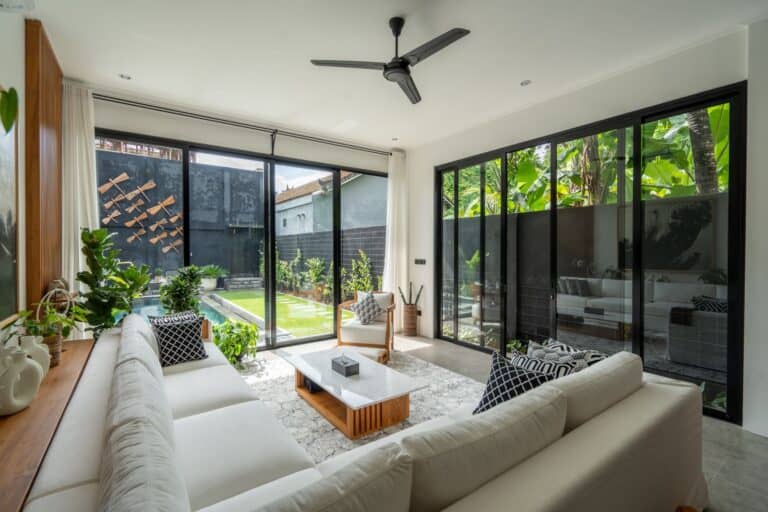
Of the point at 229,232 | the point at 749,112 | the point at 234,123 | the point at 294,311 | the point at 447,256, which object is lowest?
the point at 294,311

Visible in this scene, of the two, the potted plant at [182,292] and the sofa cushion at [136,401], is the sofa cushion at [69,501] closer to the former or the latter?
the sofa cushion at [136,401]

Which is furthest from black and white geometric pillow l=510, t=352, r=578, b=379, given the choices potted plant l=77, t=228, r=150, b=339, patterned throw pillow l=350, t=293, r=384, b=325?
potted plant l=77, t=228, r=150, b=339

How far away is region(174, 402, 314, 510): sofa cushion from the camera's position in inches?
55.1

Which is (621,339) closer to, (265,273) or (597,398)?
(597,398)

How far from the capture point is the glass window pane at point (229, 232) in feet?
13.8

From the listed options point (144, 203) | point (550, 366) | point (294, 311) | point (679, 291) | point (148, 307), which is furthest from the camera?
point (294, 311)

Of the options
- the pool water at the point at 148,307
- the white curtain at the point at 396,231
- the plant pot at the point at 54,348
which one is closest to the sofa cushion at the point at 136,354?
the plant pot at the point at 54,348

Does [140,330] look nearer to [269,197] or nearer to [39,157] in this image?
[39,157]

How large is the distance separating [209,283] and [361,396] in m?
2.76

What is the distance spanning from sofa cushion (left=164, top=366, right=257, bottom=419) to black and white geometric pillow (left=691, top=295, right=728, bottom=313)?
3.48 metres

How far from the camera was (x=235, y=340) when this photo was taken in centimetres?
390

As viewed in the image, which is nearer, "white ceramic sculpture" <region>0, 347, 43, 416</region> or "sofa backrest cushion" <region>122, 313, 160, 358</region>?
"white ceramic sculpture" <region>0, 347, 43, 416</region>

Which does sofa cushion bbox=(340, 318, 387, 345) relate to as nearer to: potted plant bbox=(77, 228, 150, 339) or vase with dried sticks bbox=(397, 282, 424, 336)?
vase with dried sticks bbox=(397, 282, 424, 336)

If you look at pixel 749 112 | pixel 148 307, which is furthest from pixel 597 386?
pixel 148 307
